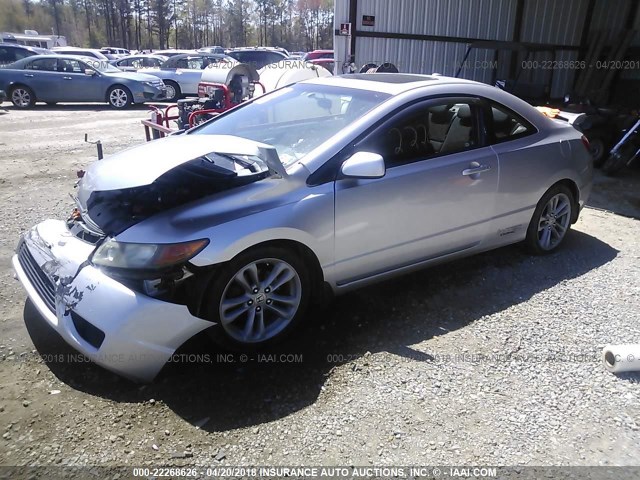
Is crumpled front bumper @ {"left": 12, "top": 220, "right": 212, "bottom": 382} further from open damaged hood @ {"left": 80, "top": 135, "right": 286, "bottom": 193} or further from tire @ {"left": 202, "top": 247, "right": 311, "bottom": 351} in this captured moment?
open damaged hood @ {"left": 80, "top": 135, "right": 286, "bottom": 193}

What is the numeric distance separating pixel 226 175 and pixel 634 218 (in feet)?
16.8

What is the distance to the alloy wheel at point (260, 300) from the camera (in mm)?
2857

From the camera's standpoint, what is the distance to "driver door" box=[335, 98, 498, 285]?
10.6 ft

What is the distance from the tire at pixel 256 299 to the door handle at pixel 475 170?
1.46 m

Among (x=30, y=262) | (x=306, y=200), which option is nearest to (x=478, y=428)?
(x=306, y=200)

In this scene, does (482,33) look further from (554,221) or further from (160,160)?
(160,160)

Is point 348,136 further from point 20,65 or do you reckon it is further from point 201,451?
point 20,65

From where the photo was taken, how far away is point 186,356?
298 cm

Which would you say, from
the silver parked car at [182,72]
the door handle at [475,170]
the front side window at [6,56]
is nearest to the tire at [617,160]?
the door handle at [475,170]

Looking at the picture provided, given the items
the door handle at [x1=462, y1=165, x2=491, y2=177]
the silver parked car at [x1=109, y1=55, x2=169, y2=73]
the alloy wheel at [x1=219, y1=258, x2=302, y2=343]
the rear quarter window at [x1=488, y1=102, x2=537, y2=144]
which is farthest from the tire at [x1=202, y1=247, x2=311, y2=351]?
the silver parked car at [x1=109, y1=55, x2=169, y2=73]

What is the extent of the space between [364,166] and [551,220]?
7.76ft

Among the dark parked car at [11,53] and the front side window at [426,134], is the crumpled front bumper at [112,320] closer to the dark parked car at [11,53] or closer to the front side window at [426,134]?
the front side window at [426,134]

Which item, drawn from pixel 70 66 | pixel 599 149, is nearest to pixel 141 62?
pixel 70 66

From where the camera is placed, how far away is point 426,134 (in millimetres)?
3678
